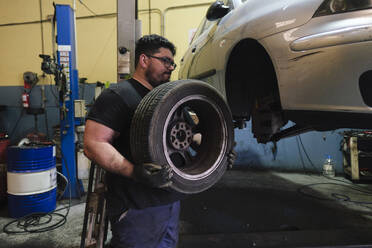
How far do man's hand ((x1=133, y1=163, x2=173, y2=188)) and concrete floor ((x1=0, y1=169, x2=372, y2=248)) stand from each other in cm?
116

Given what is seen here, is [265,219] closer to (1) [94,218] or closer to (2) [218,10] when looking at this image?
(1) [94,218]

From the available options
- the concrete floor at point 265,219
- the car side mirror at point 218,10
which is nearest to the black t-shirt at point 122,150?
the concrete floor at point 265,219

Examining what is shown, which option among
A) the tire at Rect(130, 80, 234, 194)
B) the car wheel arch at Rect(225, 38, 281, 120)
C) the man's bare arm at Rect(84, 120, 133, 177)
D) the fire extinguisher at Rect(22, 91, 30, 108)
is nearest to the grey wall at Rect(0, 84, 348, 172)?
the car wheel arch at Rect(225, 38, 281, 120)

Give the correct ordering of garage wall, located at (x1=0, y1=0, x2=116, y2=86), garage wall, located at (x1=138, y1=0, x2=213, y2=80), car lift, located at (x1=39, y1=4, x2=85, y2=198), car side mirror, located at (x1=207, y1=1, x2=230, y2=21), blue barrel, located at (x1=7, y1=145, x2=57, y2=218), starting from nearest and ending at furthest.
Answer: car side mirror, located at (x1=207, y1=1, x2=230, y2=21) → blue barrel, located at (x1=7, y1=145, x2=57, y2=218) → car lift, located at (x1=39, y1=4, x2=85, y2=198) → garage wall, located at (x1=138, y1=0, x2=213, y2=80) → garage wall, located at (x1=0, y1=0, x2=116, y2=86)

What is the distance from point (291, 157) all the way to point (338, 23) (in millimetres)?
3702

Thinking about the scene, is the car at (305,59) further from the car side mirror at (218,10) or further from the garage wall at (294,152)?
the garage wall at (294,152)

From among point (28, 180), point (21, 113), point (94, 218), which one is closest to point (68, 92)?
point (28, 180)

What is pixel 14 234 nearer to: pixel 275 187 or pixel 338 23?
pixel 338 23

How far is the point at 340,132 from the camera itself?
4.12 meters

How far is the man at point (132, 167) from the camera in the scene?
98 centimetres

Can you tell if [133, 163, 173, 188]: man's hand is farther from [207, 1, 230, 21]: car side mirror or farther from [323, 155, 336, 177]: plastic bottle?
[323, 155, 336, 177]: plastic bottle

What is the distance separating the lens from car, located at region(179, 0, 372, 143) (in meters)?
0.97

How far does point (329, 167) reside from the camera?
407 cm

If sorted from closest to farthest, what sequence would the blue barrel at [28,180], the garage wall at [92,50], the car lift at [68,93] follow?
the blue barrel at [28,180], the car lift at [68,93], the garage wall at [92,50]
